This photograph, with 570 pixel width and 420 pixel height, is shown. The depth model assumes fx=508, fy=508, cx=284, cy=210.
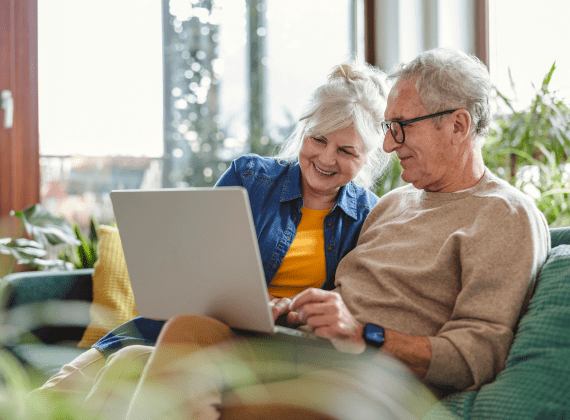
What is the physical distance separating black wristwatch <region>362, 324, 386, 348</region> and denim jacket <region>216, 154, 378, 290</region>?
0.49m

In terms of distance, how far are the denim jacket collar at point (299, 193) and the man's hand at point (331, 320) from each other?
1.90 ft

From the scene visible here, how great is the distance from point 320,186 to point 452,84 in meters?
0.51

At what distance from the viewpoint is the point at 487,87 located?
1350 millimetres

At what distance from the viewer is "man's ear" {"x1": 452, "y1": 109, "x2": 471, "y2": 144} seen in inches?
51.2

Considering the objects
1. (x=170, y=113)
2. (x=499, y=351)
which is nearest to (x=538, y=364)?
(x=499, y=351)

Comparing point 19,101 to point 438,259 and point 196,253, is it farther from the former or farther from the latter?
point 438,259

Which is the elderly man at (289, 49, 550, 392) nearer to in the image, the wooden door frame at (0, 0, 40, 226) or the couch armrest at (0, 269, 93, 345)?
the couch armrest at (0, 269, 93, 345)

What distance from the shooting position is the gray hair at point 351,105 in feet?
5.16

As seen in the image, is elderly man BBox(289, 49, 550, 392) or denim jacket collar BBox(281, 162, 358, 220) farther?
denim jacket collar BBox(281, 162, 358, 220)

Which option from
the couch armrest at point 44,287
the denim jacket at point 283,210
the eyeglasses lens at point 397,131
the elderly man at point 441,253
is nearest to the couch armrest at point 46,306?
the couch armrest at point 44,287

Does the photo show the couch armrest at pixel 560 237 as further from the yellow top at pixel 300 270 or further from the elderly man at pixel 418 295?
the yellow top at pixel 300 270

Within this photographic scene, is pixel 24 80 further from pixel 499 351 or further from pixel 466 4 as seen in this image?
pixel 499 351

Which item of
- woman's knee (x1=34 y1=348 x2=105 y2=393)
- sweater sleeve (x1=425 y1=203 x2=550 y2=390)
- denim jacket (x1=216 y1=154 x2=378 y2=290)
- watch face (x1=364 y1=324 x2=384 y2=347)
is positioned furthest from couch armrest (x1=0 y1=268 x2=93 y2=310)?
sweater sleeve (x1=425 y1=203 x2=550 y2=390)

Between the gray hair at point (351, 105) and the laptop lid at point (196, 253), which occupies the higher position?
the gray hair at point (351, 105)
